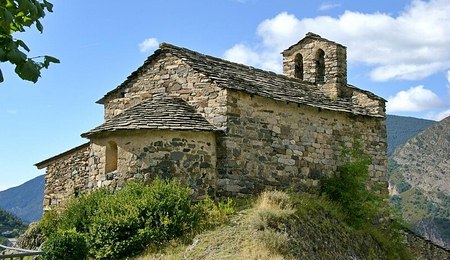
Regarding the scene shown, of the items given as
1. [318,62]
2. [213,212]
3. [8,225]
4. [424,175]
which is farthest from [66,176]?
[424,175]

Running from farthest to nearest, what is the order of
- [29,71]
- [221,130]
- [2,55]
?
[221,130] < [29,71] < [2,55]

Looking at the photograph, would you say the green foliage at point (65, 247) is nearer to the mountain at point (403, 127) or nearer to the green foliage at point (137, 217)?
the green foliage at point (137, 217)

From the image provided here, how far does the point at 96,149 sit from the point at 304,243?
602 cm

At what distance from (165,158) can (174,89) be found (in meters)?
2.54

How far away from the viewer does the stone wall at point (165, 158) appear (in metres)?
14.1

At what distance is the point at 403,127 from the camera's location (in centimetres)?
13550

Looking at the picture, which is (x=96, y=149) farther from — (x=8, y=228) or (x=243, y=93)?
(x=8, y=228)

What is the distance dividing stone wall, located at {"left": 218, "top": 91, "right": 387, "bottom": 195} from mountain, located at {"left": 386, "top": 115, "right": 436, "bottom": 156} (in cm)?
11395

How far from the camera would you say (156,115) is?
14.5 meters

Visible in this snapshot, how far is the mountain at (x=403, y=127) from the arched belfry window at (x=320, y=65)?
112 metres

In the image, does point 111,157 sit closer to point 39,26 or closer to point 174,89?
point 174,89

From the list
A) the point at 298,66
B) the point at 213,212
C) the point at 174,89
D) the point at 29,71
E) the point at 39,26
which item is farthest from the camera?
the point at 298,66

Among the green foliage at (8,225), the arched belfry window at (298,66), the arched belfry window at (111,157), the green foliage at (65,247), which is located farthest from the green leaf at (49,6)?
the green foliage at (8,225)

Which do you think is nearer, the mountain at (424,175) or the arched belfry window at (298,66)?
the arched belfry window at (298,66)
